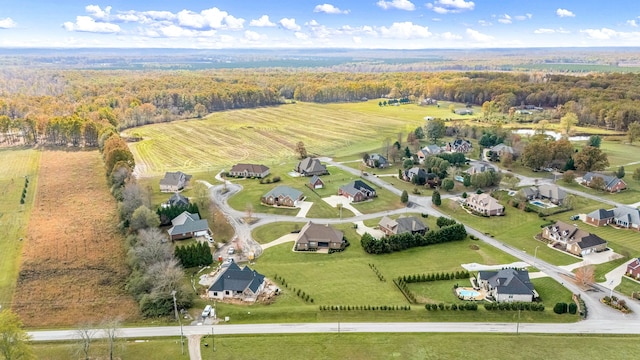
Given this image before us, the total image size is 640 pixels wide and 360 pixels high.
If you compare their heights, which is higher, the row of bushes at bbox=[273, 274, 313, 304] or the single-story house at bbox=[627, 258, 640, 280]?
the single-story house at bbox=[627, 258, 640, 280]

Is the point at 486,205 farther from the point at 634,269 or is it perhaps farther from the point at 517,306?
the point at 517,306

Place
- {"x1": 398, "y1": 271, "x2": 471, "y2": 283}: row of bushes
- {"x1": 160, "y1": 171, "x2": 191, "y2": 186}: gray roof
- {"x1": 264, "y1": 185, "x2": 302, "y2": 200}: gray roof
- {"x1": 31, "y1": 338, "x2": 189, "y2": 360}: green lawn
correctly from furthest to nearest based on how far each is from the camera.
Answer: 1. {"x1": 160, "y1": 171, "x2": 191, "y2": 186}: gray roof
2. {"x1": 264, "y1": 185, "x2": 302, "y2": 200}: gray roof
3. {"x1": 398, "y1": 271, "x2": 471, "y2": 283}: row of bushes
4. {"x1": 31, "y1": 338, "x2": 189, "y2": 360}: green lawn

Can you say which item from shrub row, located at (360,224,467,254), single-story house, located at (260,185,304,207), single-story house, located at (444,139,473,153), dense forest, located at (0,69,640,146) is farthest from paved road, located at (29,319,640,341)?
dense forest, located at (0,69,640,146)

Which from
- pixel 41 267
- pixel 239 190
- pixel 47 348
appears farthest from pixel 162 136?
pixel 47 348

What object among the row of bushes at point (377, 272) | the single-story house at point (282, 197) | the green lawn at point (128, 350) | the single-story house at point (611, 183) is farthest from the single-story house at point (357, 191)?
the green lawn at point (128, 350)

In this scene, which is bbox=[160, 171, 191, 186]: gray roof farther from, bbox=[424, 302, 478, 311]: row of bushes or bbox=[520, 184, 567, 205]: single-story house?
bbox=[520, 184, 567, 205]: single-story house

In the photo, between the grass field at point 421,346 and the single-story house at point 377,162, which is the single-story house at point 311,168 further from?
the grass field at point 421,346

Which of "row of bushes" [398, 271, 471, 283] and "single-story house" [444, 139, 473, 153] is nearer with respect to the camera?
"row of bushes" [398, 271, 471, 283]
